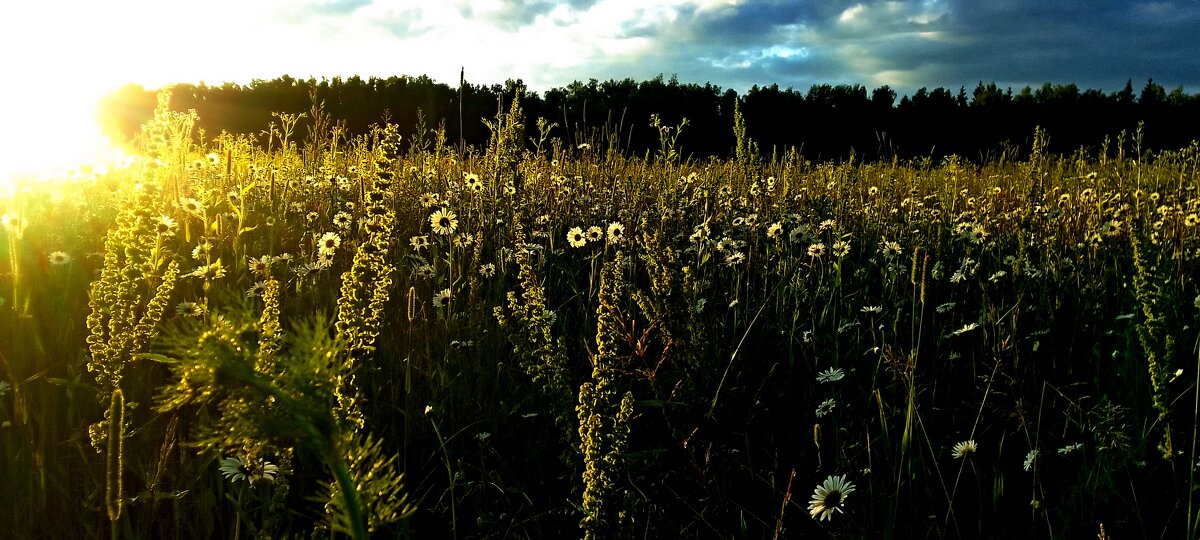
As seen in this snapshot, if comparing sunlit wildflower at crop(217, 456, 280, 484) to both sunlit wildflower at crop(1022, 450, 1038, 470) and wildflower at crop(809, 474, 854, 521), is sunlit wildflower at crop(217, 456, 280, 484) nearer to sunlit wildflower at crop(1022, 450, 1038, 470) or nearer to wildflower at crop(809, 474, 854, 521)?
wildflower at crop(809, 474, 854, 521)

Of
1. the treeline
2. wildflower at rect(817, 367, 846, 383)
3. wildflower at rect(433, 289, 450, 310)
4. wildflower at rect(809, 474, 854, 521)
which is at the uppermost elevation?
the treeline

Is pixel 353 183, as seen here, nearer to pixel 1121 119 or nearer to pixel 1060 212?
pixel 1060 212

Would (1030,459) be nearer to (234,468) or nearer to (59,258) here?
(234,468)

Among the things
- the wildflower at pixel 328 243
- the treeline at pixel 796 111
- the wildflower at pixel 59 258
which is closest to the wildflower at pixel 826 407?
the wildflower at pixel 328 243

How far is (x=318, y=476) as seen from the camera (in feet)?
6.26

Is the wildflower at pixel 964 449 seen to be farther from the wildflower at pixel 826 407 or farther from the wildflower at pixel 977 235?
the wildflower at pixel 977 235

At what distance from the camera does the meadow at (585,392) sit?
3.99ft

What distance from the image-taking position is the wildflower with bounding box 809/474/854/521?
5.42ft

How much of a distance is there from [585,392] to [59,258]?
3571 millimetres

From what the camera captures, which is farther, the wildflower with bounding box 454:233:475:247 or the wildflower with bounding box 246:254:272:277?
the wildflower with bounding box 454:233:475:247

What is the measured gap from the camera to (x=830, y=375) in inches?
92.1

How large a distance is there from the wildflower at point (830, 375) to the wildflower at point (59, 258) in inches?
139

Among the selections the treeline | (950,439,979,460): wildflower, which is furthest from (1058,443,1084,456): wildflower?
the treeline

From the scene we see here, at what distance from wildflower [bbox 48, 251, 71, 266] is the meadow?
6 cm
